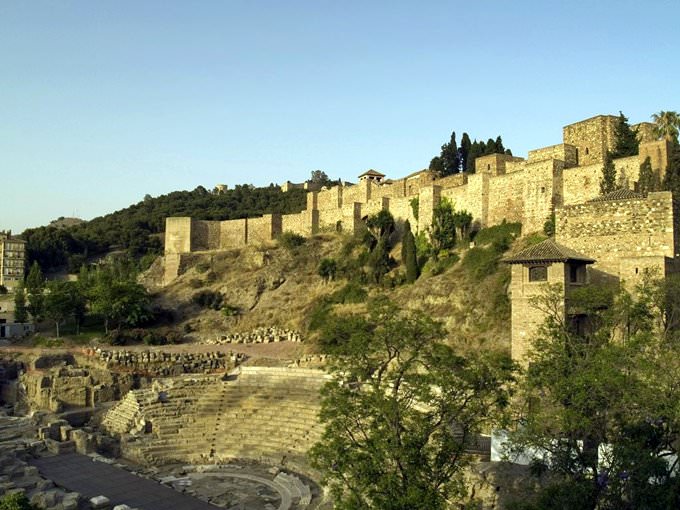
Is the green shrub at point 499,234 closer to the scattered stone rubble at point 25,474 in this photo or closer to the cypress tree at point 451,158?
the cypress tree at point 451,158

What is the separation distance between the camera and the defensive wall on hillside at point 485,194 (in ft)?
113

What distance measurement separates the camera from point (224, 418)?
26.6 meters

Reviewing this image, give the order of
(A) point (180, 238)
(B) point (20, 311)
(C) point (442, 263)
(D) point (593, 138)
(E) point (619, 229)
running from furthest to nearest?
(A) point (180, 238) → (B) point (20, 311) → (C) point (442, 263) → (D) point (593, 138) → (E) point (619, 229)

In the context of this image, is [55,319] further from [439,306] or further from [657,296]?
[657,296]

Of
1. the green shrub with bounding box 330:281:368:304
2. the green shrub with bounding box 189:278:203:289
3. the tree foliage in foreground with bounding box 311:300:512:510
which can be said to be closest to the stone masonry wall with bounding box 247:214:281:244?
the green shrub with bounding box 189:278:203:289

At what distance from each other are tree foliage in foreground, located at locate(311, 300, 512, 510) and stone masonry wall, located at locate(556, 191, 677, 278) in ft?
34.6

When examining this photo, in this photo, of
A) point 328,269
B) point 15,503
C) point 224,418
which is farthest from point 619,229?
point 328,269

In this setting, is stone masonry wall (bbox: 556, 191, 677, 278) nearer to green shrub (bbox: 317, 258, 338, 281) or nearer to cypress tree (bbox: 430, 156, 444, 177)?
green shrub (bbox: 317, 258, 338, 281)

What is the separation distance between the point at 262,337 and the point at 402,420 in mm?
28399

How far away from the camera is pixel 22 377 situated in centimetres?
3497

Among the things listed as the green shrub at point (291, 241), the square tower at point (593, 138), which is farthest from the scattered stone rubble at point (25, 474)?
the square tower at point (593, 138)

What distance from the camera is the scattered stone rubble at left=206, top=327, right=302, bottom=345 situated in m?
40.5

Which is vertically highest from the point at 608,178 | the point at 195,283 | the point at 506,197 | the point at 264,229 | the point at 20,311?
the point at 608,178

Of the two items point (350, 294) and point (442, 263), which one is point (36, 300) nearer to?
point (350, 294)
